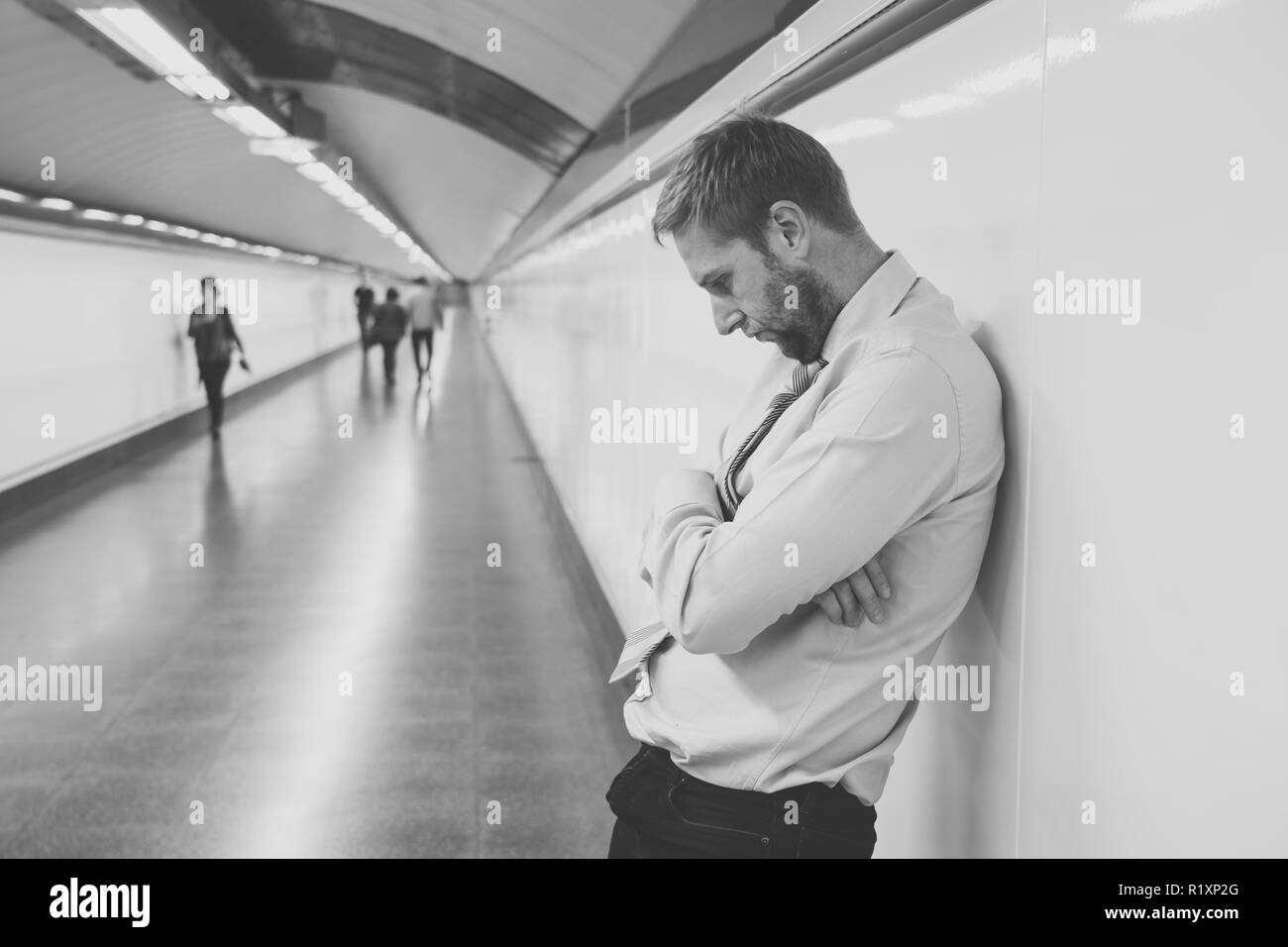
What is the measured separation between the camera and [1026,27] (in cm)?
184

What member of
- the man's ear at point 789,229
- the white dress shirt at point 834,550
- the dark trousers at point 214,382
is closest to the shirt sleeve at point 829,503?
the white dress shirt at point 834,550

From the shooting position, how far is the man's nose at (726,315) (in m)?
1.95

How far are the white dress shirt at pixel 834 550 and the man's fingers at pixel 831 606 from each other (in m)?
0.05

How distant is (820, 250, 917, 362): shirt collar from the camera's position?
186cm

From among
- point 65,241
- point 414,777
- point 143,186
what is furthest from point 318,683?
point 143,186

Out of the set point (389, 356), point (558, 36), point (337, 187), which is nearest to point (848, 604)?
point (558, 36)

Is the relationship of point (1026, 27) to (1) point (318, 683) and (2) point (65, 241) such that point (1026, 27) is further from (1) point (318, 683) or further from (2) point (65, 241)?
(2) point (65, 241)

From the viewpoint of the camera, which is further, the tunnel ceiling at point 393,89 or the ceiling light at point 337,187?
the ceiling light at point 337,187

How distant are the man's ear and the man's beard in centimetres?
3

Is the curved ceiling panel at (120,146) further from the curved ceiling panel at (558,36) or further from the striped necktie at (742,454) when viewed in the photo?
the striped necktie at (742,454)

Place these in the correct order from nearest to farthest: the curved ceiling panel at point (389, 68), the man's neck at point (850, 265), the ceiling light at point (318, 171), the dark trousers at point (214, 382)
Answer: the man's neck at point (850, 265), the curved ceiling panel at point (389, 68), the ceiling light at point (318, 171), the dark trousers at point (214, 382)

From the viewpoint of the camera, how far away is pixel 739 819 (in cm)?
183
